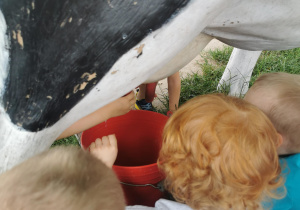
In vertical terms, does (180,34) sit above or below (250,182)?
above

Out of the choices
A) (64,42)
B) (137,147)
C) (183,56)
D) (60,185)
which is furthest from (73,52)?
(137,147)

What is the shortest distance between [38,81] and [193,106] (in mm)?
395

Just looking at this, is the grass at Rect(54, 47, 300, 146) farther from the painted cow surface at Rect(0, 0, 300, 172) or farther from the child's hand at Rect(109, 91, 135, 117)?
the painted cow surface at Rect(0, 0, 300, 172)

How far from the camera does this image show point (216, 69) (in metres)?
1.98

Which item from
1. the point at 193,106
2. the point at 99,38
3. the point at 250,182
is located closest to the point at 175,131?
the point at 193,106

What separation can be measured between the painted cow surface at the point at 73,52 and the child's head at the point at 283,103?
341 mm

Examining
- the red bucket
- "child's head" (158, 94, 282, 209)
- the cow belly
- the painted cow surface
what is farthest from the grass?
the painted cow surface

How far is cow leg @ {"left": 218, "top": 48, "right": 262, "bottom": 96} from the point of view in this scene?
1561 mm

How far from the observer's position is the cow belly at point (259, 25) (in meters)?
0.72

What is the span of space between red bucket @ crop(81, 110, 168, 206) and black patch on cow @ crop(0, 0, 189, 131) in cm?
45

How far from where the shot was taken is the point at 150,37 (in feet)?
1.90

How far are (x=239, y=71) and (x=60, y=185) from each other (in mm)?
1295

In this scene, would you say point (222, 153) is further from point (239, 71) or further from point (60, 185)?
point (239, 71)

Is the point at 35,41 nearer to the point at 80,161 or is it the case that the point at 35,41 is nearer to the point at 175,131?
the point at 80,161
